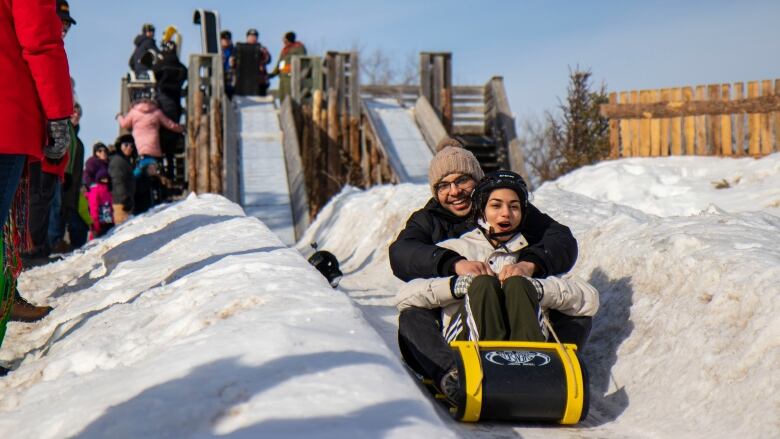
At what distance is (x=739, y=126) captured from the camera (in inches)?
550

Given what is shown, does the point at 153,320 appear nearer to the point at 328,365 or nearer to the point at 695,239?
the point at 328,365

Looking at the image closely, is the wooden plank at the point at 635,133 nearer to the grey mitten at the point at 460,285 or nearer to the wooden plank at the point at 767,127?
the wooden plank at the point at 767,127

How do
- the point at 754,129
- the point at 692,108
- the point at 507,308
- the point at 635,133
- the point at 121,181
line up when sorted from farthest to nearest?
1. the point at 635,133
2. the point at 692,108
3. the point at 754,129
4. the point at 121,181
5. the point at 507,308

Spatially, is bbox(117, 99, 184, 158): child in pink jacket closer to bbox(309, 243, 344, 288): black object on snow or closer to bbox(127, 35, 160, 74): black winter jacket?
bbox(127, 35, 160, 74): black winter jacket

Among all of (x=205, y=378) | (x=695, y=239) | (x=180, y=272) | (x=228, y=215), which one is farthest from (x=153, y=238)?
(x=205, y=378)

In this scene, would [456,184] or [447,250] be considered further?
[456,184]

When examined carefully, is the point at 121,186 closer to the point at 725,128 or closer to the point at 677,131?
the point at 677,131

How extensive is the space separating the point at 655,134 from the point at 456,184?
10.7 meters

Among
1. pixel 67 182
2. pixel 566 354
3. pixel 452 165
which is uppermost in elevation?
pixel 452 165

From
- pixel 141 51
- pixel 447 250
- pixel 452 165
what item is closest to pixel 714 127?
pixel 452 165

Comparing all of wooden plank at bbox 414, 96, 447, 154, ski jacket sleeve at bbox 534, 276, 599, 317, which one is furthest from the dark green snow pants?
wooden plank at bbox 414, 96, 447, 154

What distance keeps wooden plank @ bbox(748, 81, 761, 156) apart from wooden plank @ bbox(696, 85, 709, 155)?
73cm

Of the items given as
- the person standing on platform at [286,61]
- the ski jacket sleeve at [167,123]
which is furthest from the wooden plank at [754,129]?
the ski jacket sleeve at [167,123]

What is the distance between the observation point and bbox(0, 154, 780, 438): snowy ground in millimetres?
2752
